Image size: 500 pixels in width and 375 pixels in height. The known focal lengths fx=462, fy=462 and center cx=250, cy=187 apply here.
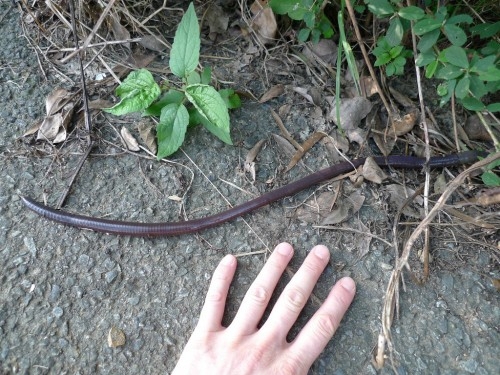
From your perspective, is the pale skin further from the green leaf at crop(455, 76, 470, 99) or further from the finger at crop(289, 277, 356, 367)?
the green leaf at crop(455, 76, 470, 99)

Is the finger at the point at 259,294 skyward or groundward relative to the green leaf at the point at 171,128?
groundward

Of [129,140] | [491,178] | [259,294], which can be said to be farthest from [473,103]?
[129,140]

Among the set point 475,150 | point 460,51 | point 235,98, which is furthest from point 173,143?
point 475,150

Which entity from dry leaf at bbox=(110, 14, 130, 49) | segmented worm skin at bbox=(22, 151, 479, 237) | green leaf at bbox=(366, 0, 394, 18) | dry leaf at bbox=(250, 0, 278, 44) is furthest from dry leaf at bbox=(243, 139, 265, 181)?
dry leaf at bbox=(110, 14, 130, 49)

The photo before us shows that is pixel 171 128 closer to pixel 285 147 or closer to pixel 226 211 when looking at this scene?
pixel 226 211

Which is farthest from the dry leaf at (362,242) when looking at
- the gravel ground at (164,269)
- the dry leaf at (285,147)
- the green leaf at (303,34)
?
the green leaf at (303,34)

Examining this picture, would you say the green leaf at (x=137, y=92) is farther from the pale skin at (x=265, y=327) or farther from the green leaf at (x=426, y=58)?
the green leaf at (x=426, y=58)
